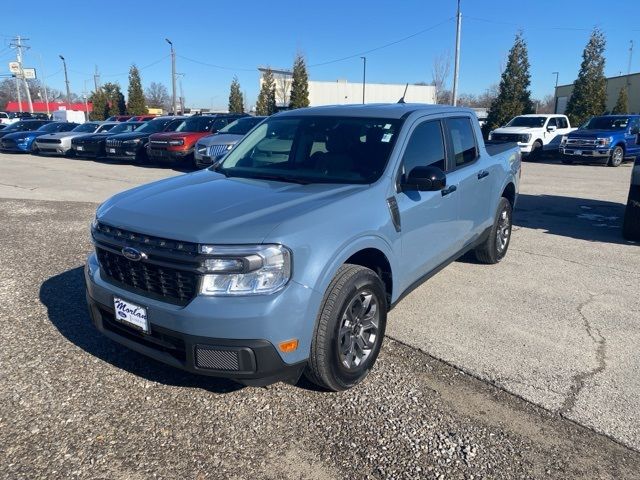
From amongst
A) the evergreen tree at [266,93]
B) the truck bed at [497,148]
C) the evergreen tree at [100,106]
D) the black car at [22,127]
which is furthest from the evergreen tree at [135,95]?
the truck bed at [497,148]

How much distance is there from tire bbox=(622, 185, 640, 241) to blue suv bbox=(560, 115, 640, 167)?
12624mm

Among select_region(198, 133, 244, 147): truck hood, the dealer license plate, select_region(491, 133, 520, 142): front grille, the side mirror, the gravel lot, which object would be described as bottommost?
the gravel lot

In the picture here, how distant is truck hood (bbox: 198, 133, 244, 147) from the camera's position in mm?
14063

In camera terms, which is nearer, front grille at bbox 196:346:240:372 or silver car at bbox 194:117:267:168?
front grille at bbox 196:346:240:372

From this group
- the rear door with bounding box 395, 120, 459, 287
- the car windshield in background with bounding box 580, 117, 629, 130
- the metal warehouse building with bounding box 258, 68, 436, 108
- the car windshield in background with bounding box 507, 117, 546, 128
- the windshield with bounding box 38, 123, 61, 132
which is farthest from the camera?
the metal warehouse building with bounding box 258, 68, 436, 108

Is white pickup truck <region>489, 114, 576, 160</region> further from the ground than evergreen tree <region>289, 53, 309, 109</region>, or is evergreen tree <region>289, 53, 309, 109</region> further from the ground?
evergreen tree <region>289, 53, 309, 109</region>

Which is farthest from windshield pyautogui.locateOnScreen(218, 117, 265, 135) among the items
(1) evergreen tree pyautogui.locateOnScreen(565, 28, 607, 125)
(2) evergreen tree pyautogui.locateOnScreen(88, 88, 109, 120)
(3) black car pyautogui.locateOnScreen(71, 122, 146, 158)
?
(2) evergreen tree pyautogui.locateOnScreen(88, 88, 109, 120)

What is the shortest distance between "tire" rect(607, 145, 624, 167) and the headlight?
1917 centimetres

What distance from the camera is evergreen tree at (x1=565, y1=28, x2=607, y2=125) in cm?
2662

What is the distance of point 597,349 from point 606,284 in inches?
70.4

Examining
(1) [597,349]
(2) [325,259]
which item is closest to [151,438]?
(2) [325,259]

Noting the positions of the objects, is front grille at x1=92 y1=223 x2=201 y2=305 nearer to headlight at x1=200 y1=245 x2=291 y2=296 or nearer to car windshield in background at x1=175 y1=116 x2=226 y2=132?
headlight at x1=200 y1=245 x2=291 y2=296

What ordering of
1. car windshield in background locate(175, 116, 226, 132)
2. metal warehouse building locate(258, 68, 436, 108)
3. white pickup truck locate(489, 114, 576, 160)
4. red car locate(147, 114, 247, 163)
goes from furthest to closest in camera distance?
metal warehouse building locate(258, 68, 436, 108) → white pickup truck locate(489, 114, 576, 160) → car windshield in background locate(175, 116, 226, 132) → red car locate(147, 114, 247, 163)

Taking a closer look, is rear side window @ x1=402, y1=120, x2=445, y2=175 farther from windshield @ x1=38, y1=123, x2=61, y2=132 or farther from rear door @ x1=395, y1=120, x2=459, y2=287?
windshield @ x1=38, y1=123, x2=61, y2=132
